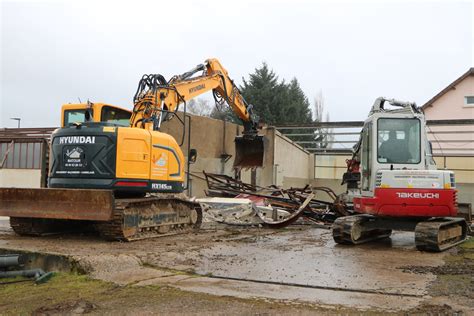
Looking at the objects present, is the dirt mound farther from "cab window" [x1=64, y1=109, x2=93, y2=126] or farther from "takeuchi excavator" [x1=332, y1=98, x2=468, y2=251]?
"cab window" [x1=64, y1=109, x2=93, y2=126]

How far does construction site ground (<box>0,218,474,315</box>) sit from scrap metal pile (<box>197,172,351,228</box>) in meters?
3.22

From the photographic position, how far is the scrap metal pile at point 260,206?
13.3 metres

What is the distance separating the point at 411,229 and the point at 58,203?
655 centimetres

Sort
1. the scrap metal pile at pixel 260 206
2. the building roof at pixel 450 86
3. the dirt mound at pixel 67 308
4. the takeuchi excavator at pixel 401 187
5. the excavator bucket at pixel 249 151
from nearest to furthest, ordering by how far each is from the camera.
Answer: the dirt mound at pixel 67 308
the takeuchi excavator at pixel 401 187
the scrap metal pile at pixel 260 206
the excavator bucket at pixel 249 151
the building roof at pixel 450 86

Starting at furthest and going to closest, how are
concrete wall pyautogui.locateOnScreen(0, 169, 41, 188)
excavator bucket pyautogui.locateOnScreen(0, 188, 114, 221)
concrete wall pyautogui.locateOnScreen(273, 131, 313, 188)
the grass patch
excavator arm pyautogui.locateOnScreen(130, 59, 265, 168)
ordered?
concrete wall pyautogui.locateOnScreen(0, 169, 41, 188) → concrete wall pyautogui.locateOnScreen(273, 131, 313, 188) → excavator arm pyautogui.locateOnScreen(130, 59, 265, 168) → the grass patch → excavator bucket pyautogui.locateOnScreen(0, 188, 114, 221)

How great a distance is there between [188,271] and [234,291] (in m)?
1.30

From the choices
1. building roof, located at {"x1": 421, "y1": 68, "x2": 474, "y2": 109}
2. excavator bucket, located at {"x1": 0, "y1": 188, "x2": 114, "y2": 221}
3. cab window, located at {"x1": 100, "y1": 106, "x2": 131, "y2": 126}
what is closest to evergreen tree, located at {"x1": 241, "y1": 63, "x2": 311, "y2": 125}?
building roof, located at {"x1": 421, "y1": 68, "x2": 474, "y2": 109}

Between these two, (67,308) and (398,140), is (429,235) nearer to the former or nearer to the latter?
(398,140)

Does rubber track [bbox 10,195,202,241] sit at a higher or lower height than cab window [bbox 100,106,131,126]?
lower

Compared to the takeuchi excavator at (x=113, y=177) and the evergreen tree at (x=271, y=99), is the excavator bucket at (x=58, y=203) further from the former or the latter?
the evergreen tree at (x=271, y=99)

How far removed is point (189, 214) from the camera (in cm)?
1140

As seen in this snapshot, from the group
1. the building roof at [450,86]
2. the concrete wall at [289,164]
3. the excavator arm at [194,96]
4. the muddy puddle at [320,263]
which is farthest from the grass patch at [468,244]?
the building roof at [450,86]

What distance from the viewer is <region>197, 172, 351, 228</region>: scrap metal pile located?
13.3 m

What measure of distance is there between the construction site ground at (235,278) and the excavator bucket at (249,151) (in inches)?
268
